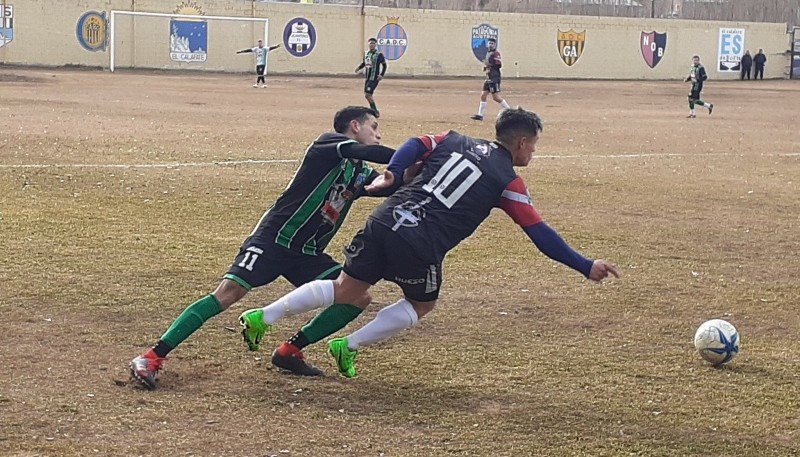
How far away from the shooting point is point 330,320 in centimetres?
605

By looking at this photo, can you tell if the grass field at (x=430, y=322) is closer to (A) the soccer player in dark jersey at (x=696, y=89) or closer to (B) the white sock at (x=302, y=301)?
(B) the white sock at (x=302, y=301)

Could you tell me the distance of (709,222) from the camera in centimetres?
1208

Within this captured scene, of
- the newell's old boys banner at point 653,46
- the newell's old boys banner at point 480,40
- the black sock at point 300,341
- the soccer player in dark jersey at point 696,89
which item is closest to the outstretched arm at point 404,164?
the black sock at point 300,341

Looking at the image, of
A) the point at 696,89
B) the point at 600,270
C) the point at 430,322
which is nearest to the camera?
the point at 600,270

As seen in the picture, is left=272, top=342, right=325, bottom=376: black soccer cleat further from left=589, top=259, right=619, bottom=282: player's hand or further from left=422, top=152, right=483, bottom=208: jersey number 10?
left=589, top=259, right=619, bottom=282: player's hand

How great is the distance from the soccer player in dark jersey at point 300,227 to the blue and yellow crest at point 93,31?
1735 inches

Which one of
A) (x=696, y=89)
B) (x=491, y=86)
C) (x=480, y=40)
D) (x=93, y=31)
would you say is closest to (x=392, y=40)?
(x=480, y=40)

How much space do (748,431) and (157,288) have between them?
4.38 meters

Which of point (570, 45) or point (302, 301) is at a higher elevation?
point (570, 45)

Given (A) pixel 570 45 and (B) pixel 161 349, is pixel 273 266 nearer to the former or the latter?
(B) pixel 161 349

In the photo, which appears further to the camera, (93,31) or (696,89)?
(93,31)

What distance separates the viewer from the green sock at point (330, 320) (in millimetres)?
6031

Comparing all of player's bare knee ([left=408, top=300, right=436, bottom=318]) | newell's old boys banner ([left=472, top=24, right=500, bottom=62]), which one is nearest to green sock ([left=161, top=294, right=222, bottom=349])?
player's bare knee ([left=408, top=300, right=436, bottom=318])

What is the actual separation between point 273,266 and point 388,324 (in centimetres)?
71
